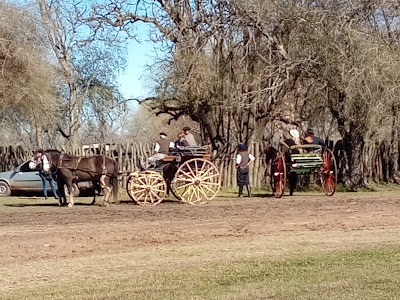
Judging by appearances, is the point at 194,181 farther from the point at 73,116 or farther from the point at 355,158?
the point at 73,116

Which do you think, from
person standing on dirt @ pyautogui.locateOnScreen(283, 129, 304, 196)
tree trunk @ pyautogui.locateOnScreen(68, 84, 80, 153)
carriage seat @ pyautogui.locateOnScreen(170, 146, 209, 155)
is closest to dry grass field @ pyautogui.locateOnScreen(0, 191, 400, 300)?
carriage seat @ pyautogui.locateOnScreen(170, 146, 209, 155)

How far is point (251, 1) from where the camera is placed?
2394 centimetres

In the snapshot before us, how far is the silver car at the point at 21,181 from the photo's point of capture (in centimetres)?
2606

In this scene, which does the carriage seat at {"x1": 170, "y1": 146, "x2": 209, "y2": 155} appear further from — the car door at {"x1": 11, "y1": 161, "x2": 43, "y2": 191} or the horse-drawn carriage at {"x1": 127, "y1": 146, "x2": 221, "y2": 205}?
the car door at {"x1": 11, "y1": 161, "x2": 43, "y2": 191}

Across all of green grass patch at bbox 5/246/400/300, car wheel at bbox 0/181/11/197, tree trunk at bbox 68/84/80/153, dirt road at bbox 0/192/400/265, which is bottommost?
green grass patch at bbox 5/246/400/300

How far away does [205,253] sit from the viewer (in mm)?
10492

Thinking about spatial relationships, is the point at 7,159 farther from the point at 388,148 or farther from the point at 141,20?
the point at 388,148

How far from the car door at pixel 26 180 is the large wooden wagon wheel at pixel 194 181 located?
7.68m

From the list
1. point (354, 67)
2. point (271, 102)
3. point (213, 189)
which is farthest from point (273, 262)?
point (271, 102)

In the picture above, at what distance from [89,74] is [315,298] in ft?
116

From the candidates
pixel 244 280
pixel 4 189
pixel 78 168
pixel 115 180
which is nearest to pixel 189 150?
pixel 115 180

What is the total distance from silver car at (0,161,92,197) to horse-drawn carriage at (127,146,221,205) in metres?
7.33

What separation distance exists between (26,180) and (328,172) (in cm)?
1126

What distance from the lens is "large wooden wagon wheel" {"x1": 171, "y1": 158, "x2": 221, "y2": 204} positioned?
1970 centimetres
